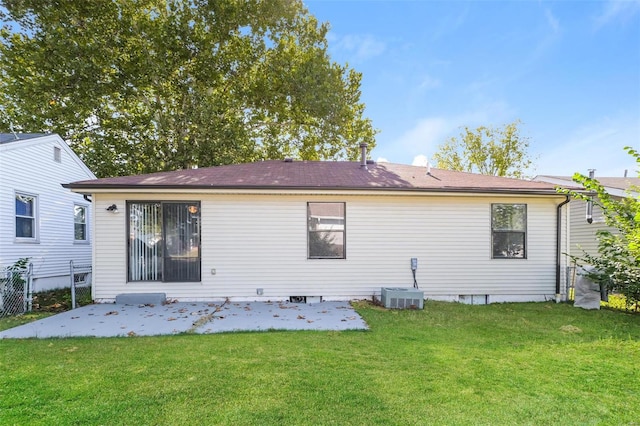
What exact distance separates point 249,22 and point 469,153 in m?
17.8

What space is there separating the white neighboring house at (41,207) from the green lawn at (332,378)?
18.2ft

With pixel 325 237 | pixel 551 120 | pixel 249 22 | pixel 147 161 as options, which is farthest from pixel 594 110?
pixel 147 161

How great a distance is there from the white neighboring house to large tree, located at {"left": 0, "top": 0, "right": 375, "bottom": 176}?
13.1 feet

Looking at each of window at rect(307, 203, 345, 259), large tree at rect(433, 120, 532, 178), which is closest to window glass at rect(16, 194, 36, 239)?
window at rect(307, 203, 345, 259)

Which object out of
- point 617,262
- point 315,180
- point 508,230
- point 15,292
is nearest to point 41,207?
point 15,292

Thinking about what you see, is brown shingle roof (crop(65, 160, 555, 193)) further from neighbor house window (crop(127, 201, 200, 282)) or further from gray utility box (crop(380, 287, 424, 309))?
gray utility box (crop(380, 287, 424, 309))

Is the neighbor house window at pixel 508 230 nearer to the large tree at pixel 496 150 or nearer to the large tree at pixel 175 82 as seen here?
the large tree at pixel 175 82

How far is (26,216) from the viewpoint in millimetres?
8766

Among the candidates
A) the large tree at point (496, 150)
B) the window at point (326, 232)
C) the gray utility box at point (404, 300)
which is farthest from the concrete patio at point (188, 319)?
the large tree at point (496, 150)

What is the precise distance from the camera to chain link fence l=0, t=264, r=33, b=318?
6.47 m

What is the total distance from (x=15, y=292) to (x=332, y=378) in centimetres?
728

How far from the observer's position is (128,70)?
13.8 m

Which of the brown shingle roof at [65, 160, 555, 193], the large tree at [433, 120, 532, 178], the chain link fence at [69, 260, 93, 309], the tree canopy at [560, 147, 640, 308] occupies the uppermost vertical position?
the large tree at [433, 120, 532, 178]

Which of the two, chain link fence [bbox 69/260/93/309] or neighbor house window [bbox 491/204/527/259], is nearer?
chain link fence [bbox 69/260/93/309]
